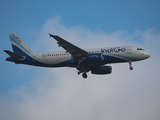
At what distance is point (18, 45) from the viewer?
56.4m

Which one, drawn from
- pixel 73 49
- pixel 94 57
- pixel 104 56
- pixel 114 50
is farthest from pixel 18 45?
pixel 114 50

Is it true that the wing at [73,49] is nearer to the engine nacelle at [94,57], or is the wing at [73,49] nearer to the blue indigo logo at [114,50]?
the engine nacelle at [94,57]

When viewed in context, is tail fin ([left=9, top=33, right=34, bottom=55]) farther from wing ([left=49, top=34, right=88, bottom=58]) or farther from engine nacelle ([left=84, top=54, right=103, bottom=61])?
engine nacelle ([left=84, top=54, right=103, bottom=61])

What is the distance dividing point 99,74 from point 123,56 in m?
9.17

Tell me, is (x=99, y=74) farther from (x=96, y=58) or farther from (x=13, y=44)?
(x=13, y=44)

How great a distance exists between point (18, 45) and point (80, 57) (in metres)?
16.0

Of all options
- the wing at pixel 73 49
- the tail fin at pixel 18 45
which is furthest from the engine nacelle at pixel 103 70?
the tail fin at pixel 18 45

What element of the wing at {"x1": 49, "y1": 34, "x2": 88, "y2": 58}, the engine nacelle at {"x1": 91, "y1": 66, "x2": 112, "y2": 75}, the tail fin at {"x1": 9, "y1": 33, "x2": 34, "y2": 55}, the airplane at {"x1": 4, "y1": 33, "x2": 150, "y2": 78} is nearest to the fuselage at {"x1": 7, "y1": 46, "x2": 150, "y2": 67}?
the airplane at {"x1": 4, "y1": 33, "x2": 150, "y2": 78}

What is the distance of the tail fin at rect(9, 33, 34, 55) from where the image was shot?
55438 millimetres

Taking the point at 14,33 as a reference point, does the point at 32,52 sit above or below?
below

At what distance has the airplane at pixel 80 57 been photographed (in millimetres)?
47969

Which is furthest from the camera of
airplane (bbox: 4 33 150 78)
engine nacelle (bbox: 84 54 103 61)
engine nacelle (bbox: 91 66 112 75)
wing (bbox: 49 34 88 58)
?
engine nacelle (bbox: 91 66 112 75)

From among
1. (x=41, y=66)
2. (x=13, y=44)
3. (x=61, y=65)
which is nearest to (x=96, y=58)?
(x=61, y=65)

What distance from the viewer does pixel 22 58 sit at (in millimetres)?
53531
